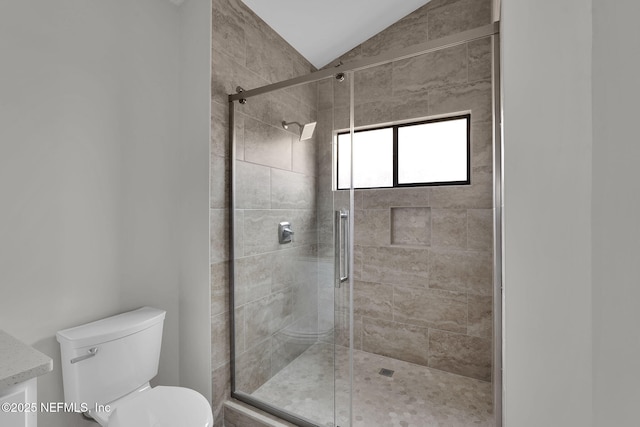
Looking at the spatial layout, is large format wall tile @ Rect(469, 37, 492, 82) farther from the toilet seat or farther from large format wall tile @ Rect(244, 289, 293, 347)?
the toilet seat

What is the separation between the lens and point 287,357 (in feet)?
5.26

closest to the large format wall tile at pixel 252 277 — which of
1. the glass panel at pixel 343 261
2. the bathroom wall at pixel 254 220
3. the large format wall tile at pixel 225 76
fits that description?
the bathroom wall at pixel 254 220

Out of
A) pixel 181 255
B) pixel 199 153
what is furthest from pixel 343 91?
pixel 181 255

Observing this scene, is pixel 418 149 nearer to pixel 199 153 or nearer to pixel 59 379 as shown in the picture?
pixel 199 153

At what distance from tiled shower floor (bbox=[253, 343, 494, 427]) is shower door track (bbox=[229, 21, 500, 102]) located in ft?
4.53

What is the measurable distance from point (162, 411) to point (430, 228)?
1888 mm

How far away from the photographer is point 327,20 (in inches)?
78.7

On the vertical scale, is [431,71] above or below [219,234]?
above

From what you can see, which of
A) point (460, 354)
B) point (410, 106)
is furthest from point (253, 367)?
point (410, 106)

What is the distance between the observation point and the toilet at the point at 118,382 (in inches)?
43.8

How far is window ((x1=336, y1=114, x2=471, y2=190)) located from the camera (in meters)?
2.13

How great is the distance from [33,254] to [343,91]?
1.49 meters

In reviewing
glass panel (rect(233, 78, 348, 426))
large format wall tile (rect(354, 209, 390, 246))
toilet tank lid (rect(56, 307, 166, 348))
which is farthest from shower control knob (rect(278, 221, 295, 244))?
large format wall tile (rect(354, 209, 390, 246))

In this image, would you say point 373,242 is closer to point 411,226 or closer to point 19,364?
point 411,226
